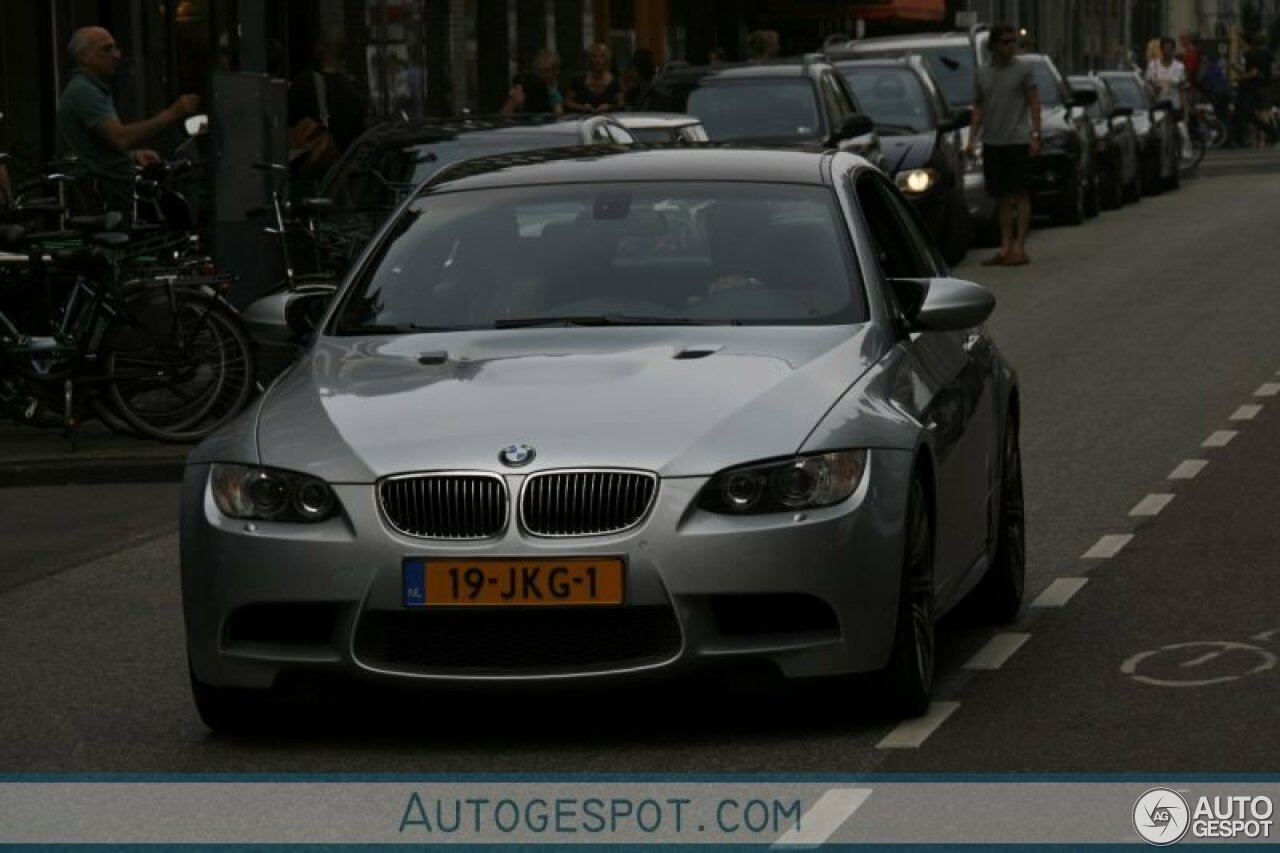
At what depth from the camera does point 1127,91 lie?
135ft

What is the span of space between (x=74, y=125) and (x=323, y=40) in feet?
22.2

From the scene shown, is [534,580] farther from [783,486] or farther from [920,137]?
[920,137]

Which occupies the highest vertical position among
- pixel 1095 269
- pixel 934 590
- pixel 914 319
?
pixel 914 319

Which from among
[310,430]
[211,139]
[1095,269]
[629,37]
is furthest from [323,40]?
[629,37]

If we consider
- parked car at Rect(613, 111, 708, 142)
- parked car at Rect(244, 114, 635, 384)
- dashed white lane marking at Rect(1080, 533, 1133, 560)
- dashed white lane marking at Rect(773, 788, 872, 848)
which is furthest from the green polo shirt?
dashed white lane marking at Rect(773, 788, 872, 848)

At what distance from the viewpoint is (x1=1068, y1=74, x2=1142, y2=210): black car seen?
35625 mm

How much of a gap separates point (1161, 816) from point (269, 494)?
230 centimetres

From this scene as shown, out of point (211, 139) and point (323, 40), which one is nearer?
point (211, 139)

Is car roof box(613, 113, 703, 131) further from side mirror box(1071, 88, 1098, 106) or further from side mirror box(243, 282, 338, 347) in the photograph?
side mirror box(1071, 88, 1098, 106)

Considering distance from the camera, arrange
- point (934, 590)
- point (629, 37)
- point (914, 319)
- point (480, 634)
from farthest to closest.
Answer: point (629, 37)
point (914, 319)
point (934, 590)
point (480, 634)

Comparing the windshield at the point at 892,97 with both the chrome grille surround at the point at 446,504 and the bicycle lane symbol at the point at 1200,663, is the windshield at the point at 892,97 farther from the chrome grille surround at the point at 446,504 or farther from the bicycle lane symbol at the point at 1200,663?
the chrome grille surround at the point at 446,504

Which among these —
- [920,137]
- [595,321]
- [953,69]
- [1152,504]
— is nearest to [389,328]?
[595,321]

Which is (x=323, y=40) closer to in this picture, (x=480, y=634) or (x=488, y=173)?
(x=488, y=173)

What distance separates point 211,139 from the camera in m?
16.5
